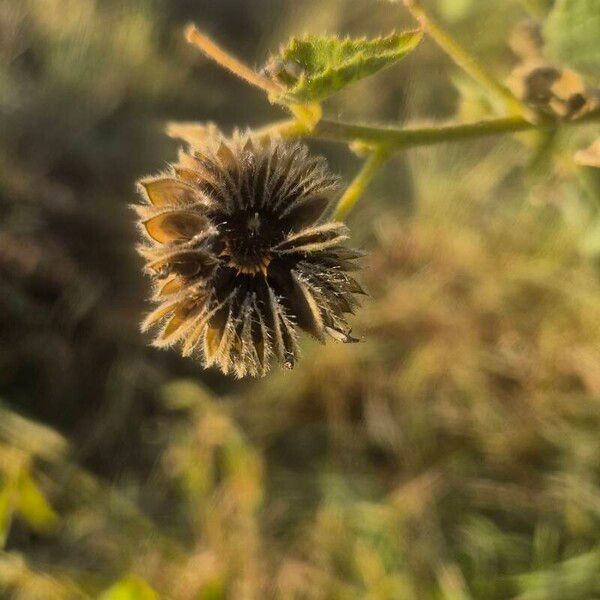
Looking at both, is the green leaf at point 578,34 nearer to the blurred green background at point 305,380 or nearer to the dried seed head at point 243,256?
the dried seed head at point 243,256

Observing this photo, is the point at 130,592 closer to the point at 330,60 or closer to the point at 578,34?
the point at 330,60

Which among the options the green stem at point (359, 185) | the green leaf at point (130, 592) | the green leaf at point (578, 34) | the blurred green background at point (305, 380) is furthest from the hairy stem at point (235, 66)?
the blurred green background at point (305, 380)

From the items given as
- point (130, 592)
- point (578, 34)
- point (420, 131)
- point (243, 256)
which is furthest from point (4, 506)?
point (578, 34)

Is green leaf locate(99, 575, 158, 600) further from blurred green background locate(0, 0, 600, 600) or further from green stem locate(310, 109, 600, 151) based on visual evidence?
green stem locate(310, 109, 600, 151)

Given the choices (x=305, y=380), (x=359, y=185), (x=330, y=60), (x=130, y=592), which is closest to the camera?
(x=330, y=60)

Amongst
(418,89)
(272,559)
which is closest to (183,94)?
(418,89)

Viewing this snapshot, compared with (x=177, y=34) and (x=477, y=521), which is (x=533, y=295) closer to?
(x=477, y=521)

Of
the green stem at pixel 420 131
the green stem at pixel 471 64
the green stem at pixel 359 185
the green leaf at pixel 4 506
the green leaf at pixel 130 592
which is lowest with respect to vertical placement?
the green leaf at pixel 130 592
